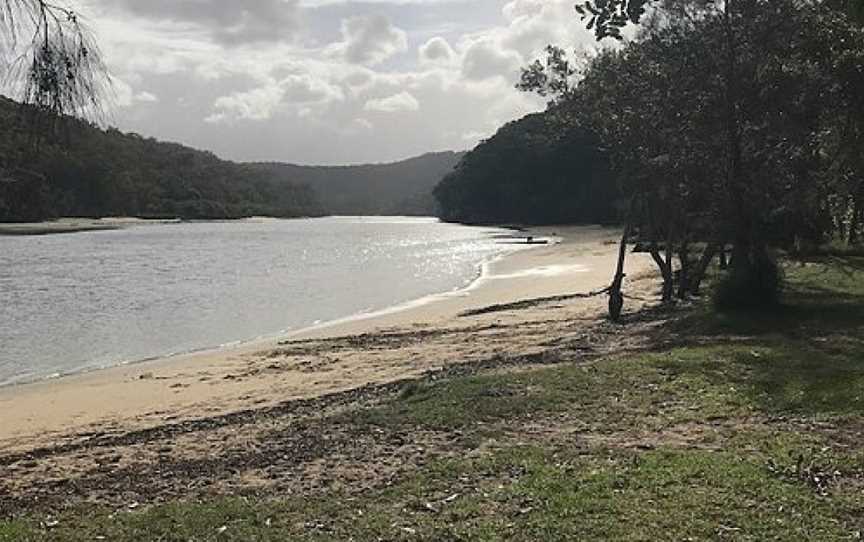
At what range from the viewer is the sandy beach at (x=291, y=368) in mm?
14695

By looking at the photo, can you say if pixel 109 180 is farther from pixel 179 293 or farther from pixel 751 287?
pixel 751 287

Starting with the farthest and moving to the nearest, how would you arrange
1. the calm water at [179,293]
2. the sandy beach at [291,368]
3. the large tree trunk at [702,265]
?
the calm water at [179,293] < the large tree trunk at [702,265] < the sandy beach at [291,368]

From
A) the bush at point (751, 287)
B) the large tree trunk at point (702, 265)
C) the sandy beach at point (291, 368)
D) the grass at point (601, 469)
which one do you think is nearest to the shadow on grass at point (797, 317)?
the bush at point (751, 287)

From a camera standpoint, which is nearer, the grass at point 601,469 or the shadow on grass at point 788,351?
the grass at point 601,469

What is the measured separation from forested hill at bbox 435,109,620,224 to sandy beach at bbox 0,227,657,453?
71.4m

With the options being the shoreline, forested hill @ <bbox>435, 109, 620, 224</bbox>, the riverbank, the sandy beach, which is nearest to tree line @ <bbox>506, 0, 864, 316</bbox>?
the sandy beach

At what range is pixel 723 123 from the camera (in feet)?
63.9

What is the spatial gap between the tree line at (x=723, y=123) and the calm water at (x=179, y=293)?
12.4 meters

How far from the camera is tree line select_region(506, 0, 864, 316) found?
17734 millimetres

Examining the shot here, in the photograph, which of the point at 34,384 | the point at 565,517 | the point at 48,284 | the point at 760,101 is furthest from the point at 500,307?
the point at 48,284

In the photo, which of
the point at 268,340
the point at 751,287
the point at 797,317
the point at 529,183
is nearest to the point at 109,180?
the point at 529,183

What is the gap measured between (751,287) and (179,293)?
2933cm

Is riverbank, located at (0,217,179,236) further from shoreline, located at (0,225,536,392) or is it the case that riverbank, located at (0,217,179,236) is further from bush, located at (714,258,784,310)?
bush, located at (714,258,784,310)

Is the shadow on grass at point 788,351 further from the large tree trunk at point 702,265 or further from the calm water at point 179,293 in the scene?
the calm water at point 179,293
